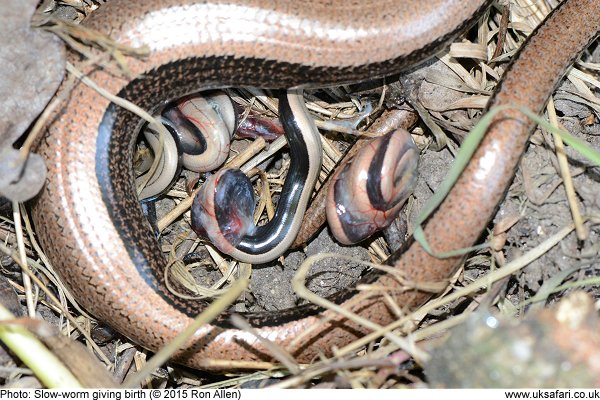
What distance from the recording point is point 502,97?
9.02 ft

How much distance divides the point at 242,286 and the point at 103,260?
0.74 metres

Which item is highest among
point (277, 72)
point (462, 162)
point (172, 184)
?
point (277, 72)

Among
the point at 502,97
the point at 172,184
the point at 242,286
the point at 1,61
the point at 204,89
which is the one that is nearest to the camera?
the point at 242,286

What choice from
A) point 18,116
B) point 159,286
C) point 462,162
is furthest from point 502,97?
point 18,116

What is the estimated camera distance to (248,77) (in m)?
2.87

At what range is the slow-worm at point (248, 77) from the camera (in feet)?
8.65

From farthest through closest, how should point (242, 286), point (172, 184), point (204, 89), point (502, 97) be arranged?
point (172, 184) < point (204, 89) < point (502, 97) < point (242, 286)

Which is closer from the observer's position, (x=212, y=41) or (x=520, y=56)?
(x=212, y=41)

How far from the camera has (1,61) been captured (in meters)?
2.58

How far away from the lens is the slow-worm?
2637mm

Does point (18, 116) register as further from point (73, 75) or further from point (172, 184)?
point (172, 184)

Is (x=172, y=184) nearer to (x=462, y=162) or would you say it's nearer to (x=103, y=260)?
(x=103, y=260)

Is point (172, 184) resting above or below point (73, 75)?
below

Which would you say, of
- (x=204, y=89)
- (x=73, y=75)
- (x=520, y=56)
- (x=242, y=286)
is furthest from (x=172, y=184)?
(x=520, y=56)
